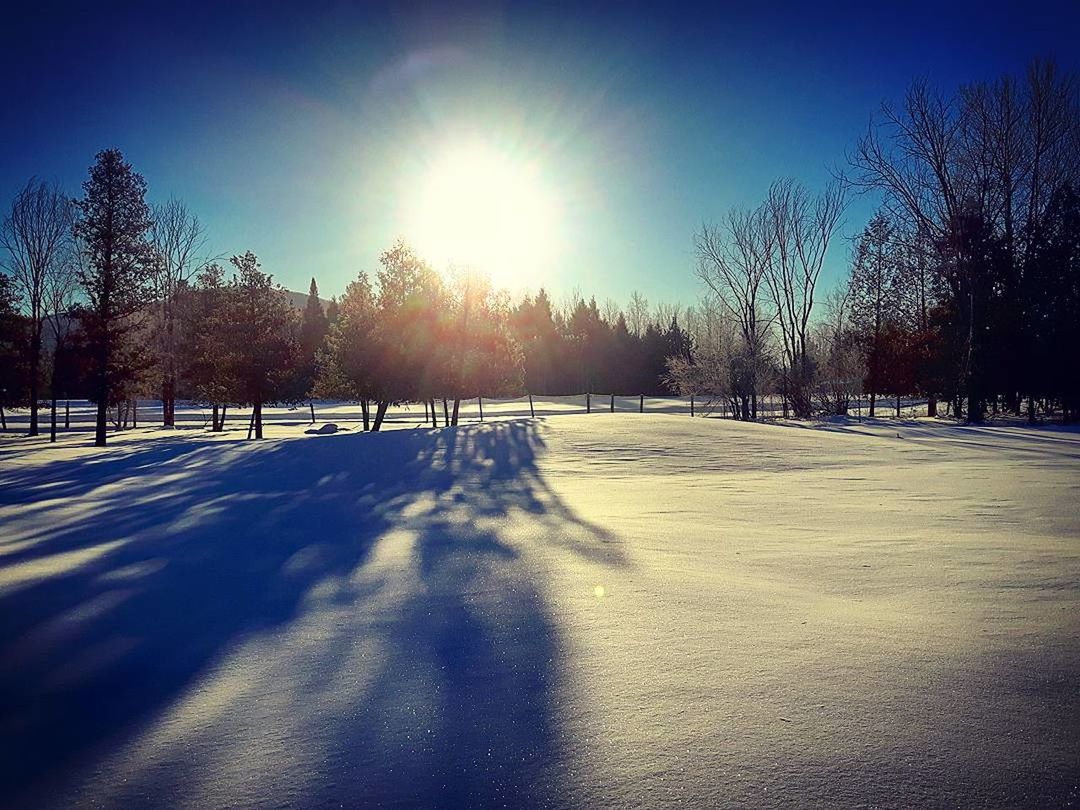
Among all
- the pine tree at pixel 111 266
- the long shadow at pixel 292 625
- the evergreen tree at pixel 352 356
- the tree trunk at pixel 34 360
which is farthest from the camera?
the tree trunk at pixel 34 360

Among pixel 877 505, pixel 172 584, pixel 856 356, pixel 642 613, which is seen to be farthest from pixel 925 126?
pixel 172 584

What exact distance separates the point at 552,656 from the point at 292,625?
5.64ft

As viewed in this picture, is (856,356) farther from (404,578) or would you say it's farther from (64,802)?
(64,802)

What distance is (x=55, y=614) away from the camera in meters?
3.91

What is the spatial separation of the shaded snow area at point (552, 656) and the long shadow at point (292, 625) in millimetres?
19

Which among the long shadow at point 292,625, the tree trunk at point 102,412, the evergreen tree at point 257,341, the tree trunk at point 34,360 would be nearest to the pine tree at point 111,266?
the tree trunk at point 102,412

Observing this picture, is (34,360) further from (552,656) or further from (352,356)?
(552,656)

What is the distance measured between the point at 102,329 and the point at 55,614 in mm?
22595

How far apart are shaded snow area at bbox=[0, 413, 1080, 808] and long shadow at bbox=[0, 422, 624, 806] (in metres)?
0.02

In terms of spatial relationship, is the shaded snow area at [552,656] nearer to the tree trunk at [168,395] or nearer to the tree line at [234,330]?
the tree line at [234,330]

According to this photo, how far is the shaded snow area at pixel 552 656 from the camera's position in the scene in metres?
2.05

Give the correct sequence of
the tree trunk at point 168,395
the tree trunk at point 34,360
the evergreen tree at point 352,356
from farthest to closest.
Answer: the tree trunk at point 168,395 → the tree trunk at point 34,360 → the evergreen tree at point 352,356

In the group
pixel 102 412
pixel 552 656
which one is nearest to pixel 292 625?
pixel 552 656

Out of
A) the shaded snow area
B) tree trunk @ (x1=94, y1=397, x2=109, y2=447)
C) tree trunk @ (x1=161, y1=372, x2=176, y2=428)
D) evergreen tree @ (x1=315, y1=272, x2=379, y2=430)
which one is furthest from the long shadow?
tree trunk @ (x1=161, y1=372, x2=176, y2=428)
